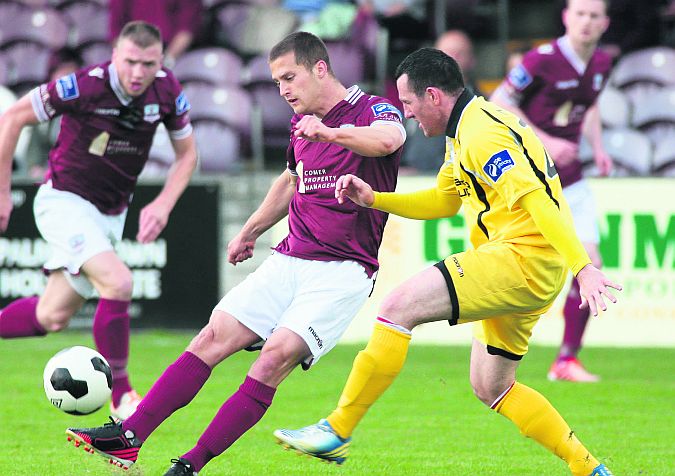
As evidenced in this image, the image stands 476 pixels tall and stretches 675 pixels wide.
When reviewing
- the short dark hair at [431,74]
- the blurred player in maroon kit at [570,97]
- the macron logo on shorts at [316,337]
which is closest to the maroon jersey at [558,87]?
the blurred player in maroon kit at [570,97]

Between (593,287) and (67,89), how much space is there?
3938 mm

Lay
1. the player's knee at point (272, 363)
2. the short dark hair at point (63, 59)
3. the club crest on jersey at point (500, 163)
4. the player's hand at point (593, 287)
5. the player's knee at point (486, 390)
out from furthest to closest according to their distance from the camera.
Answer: the short dark hair at point (63, 59) < the player's knee at point (486, 390) < the player's knee at point (272, 363) < the club crest on jersey at point (500, 163) < the player's hand at point (593, 287)

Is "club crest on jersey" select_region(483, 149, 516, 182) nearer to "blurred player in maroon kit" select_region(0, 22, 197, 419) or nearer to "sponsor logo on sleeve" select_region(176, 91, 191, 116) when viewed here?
"blurred player in maroon kit" select_region(0, 22, 197, 419)

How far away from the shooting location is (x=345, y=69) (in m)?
13.5

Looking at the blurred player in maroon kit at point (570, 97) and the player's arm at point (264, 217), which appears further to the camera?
the blurred player in maroon kit at point (570, 97)

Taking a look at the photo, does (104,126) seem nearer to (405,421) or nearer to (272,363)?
(405,421)

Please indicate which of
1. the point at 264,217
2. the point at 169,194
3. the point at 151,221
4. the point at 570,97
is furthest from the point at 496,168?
the point at 570,97

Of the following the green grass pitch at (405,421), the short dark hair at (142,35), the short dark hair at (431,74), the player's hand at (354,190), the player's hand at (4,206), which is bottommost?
the green grass pitch at (405,421)

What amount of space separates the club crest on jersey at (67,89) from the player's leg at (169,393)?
2.57 meters

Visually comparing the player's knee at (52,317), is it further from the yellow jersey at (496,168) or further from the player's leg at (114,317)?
the yellow jersey at (496,168)

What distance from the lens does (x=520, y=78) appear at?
30.2ft

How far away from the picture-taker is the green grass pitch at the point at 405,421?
6.06 meters

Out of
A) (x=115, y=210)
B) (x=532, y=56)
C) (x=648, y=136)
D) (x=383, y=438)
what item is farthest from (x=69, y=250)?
(x=648, y=136)

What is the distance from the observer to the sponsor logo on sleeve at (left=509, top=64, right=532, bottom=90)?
9.20 m
